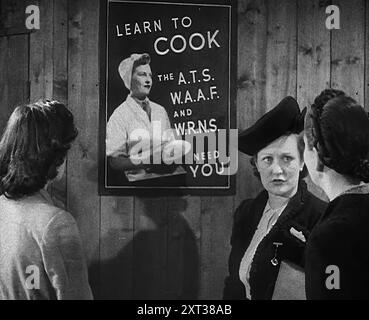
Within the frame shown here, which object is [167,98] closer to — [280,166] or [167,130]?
[167,130]

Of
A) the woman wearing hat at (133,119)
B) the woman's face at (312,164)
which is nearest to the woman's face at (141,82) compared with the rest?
the woman wearing hat at (133,119)

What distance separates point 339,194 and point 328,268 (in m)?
0.41

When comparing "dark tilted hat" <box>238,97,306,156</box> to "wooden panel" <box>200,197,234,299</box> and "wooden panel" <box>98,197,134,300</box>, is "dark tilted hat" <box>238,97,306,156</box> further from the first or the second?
"wooden panel" <box>98,197,134,300</box>

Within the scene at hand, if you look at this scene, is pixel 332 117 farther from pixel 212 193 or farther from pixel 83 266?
→ pixel 83 266

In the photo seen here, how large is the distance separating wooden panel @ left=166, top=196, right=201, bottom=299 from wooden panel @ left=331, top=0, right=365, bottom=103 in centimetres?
104

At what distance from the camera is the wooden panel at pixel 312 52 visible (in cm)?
329

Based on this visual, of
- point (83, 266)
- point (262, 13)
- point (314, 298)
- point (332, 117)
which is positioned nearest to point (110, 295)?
point (83, 266)

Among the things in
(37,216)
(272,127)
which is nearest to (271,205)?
(272,127)

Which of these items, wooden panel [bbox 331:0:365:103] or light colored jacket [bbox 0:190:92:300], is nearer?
light colored jacket [bbox 0:190:92:300]

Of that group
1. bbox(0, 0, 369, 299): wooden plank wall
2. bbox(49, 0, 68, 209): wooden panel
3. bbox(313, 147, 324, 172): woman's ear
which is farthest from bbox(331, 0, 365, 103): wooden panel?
bbox(49, 0, 68, 209): wooden panel

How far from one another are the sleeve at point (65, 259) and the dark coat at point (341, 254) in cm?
122

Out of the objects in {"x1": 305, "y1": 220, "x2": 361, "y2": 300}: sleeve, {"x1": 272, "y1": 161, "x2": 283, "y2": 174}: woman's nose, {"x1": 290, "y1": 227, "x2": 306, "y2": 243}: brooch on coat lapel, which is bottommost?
{"x1": 305, "y1": 220, "x2": 361, "y2": 300}: sleeve

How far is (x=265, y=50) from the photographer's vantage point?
330cm

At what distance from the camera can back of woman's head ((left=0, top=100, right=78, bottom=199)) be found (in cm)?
321
